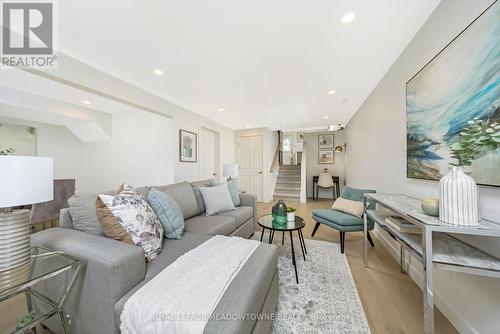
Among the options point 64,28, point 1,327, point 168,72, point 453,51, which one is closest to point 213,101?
point 168,72

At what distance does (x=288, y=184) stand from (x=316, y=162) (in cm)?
127

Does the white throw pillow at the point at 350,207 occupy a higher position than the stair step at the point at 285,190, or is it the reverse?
the white throw pillow at the point at 350,207

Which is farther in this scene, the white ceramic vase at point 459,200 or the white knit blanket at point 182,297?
the white ceramic vase at point 459,200

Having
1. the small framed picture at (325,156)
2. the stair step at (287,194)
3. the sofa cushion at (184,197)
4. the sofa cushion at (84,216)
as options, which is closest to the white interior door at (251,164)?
the stair step at (287,194)

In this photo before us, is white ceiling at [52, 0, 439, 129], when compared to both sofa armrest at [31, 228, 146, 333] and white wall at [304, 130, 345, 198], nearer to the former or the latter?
sofa armrest at [31, 228, 146, 333]

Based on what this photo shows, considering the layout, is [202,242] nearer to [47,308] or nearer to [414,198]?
[47,308]

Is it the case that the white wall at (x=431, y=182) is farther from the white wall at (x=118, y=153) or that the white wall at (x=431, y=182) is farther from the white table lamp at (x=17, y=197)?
the white wall at (x=118, y=153)

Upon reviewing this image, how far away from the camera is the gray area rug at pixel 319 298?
4.12 feet

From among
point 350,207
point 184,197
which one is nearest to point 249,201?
point 184,197

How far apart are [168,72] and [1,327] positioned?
2636mm

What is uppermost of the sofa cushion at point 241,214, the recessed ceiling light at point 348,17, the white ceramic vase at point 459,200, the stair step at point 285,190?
the recessed ceiling light at point 348,17

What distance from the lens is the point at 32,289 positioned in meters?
1.09

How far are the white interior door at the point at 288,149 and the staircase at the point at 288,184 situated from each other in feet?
4.34

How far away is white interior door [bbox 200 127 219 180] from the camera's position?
14.5ft
